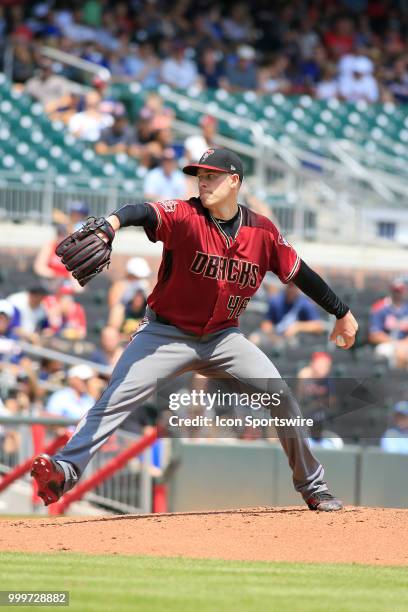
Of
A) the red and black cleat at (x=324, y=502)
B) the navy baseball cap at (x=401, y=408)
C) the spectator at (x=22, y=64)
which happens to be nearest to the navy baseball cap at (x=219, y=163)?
the red and black cleat at (x=324, y=502)

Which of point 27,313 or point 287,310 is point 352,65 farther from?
point 27,313

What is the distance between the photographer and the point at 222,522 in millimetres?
7031

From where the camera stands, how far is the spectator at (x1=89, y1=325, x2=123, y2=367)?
11938mm

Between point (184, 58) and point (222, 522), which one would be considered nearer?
point (222, 522)

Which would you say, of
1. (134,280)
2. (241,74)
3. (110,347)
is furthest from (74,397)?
(241,74)

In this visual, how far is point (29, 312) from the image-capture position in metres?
12.6

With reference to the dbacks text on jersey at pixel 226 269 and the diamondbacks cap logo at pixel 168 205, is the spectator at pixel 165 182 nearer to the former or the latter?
the dbacks text on jersey at pixel 226 269

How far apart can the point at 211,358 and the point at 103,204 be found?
28.8ft

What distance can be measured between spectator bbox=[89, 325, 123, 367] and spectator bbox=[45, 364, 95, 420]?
0.56 m

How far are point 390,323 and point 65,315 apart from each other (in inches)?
137

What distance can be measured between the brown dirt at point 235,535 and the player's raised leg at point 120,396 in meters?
0.34

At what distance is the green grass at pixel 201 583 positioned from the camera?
16.4ft

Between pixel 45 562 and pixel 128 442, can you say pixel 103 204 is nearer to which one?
pixel 128 442

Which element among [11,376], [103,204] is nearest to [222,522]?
[11,376]
